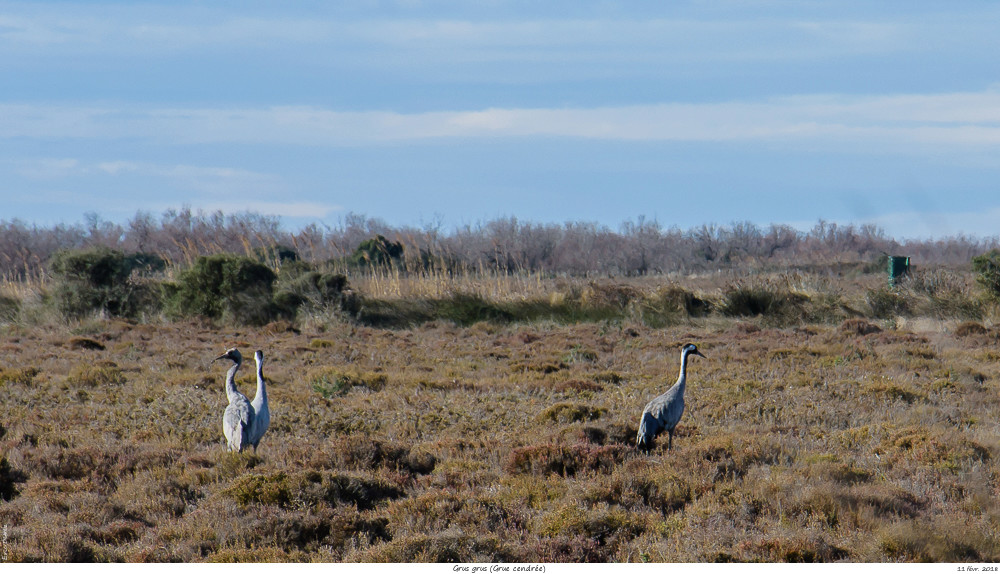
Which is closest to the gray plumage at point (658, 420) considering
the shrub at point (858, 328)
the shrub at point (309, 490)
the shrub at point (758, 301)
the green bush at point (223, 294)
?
the shrub at point (309, 490)

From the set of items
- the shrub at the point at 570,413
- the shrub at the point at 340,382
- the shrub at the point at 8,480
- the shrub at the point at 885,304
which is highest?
the shrub at the point at 885,304

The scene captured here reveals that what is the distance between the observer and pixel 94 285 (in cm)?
2580

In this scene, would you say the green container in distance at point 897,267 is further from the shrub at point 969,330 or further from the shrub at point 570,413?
the shrub at point 570,413

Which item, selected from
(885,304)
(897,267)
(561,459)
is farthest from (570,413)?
(897,267)

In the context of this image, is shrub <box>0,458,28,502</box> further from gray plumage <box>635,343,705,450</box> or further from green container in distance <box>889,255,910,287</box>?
green container in distance <box>889,255,910,287</box>

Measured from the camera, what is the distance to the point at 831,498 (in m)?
7.14

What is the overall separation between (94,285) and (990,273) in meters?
25.3

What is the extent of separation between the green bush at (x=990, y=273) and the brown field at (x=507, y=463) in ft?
32.2

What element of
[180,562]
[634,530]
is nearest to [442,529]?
[634,530]

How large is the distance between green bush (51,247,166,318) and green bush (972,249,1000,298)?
23.8 m

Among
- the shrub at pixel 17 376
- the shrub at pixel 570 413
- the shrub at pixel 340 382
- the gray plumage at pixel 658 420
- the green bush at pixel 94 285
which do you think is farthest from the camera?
the green bush at pixel 94 285

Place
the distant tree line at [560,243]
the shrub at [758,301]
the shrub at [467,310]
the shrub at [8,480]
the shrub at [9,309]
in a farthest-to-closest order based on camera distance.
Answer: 1. the distant tree line at [560,243]
2. the shrub at [758,301]
3. the shrub at [9,309]
4. the shrub at [467,310]
5. the shrub at [8,480]

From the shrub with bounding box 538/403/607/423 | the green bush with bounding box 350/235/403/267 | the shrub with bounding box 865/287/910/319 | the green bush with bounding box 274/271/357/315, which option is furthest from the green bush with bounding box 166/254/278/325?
the shrub with bounding box 865/287/910/319

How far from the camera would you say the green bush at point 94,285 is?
1004 inches
